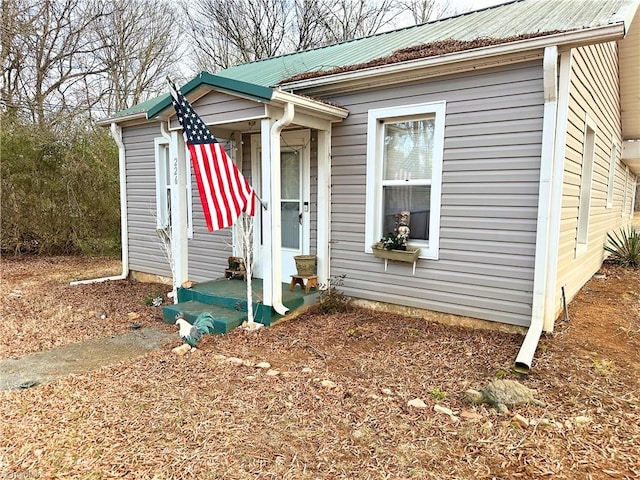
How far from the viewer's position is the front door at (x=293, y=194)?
18.1ft

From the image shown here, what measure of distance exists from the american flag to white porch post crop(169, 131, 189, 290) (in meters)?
1.39

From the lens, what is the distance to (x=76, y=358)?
3941 millimetres

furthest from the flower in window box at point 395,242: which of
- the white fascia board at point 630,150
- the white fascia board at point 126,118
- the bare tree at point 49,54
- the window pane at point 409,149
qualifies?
the bare tree at point 49,54

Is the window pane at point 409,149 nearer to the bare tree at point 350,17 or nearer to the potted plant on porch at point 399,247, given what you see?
the potted plant on porch at point 399,247

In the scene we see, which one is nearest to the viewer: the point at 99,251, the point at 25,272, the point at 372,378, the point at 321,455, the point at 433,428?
the point at 321,455

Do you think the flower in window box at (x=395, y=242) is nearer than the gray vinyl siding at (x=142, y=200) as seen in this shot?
Yes

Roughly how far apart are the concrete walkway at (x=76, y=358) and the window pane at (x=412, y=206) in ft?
9.15

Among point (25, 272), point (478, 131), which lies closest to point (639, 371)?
point (478, 131)

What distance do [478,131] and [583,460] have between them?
3.05m

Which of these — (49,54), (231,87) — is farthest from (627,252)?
(49,54)

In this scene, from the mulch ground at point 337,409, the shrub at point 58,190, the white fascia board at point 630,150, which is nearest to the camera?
the mulch ground at point 337,409

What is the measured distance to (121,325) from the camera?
5.04 metres

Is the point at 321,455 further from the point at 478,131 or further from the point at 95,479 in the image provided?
the point at 478,131

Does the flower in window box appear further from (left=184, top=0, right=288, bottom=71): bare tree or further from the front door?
(left=184, top=0, right=288, bottom=71): bare tree
